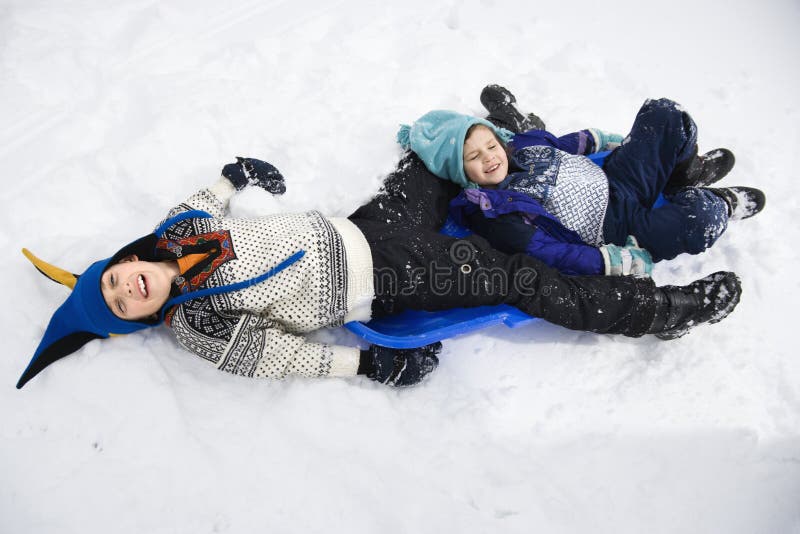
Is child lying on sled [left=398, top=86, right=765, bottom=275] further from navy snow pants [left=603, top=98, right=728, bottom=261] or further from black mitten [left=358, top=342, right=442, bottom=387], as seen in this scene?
black mitten [left=358, top=342, right=442, bottom=387]

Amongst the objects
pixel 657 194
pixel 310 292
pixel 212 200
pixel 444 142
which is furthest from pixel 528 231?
pixel 212 200

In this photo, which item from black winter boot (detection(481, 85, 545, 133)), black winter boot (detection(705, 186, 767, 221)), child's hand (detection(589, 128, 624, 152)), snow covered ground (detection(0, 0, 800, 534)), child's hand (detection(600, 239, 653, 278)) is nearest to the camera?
snow covered ground (detection(0, 0, 800, 534))

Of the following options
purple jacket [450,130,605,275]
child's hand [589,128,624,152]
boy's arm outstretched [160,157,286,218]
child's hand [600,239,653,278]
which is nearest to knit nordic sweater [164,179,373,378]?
boy's arm outstretched [160,157,286,218]

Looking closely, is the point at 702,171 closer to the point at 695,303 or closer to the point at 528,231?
the point at 695,303

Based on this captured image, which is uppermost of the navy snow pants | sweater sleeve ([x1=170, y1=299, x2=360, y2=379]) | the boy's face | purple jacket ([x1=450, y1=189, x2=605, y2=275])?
the navy snow pants

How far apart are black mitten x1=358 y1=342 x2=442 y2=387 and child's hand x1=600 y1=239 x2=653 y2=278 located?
71 cm

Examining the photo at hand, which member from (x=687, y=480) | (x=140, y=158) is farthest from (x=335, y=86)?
(x=687, y=480)

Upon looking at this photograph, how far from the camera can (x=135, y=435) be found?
5.03 ft

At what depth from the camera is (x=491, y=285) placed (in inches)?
66.4

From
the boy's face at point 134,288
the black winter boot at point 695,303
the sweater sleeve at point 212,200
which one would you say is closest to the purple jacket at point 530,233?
the black winter boot at point 695,303

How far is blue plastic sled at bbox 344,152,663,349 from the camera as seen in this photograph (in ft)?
Result: 5.52

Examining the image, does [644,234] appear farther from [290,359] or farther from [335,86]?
[335,86]

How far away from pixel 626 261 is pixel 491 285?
50 cm

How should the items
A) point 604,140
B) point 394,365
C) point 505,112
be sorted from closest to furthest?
point 394,365, point 604,140, point 505,112
